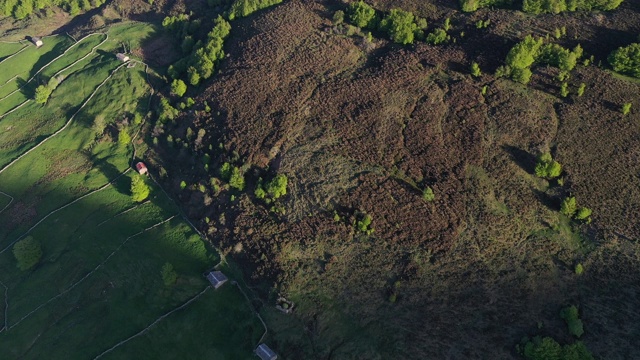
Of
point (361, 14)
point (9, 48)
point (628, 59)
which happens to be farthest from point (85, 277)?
point (628, 59)

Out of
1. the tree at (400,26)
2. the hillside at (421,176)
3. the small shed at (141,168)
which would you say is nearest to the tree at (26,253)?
the small shed at (141,168)

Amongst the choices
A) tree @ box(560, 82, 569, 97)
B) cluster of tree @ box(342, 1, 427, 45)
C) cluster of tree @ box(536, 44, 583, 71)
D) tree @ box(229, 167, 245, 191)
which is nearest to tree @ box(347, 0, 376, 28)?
cluster of tree @ box(342, 1, 427, 45)

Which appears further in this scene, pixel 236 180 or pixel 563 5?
pixel 563 5

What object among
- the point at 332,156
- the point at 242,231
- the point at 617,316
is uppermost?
the point at 332,156

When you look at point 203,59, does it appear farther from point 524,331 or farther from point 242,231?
point 524,331

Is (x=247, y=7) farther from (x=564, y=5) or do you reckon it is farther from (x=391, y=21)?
(x=564, y=5)

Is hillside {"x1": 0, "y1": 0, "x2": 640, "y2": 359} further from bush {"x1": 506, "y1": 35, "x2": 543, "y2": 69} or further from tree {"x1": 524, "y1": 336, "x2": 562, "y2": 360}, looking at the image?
tree {"x1": 524, "y1": 336, "x2": 562, "y2": 360}

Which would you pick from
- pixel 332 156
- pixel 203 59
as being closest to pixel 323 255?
pixel 332 156
